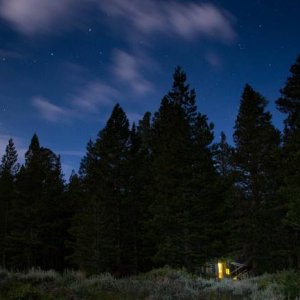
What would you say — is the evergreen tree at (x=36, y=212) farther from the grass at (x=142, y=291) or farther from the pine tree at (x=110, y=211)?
the grass at (x=142, y=291)

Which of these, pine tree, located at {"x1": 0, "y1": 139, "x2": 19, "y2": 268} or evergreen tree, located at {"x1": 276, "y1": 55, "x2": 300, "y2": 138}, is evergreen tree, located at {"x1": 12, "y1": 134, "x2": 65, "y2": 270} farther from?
evergreen tree, located at {"x1": 276, "y1": 55, "x2": 300, "y2": 138}

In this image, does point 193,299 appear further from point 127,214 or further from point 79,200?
point 79,200

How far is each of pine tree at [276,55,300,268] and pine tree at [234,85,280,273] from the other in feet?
5.46

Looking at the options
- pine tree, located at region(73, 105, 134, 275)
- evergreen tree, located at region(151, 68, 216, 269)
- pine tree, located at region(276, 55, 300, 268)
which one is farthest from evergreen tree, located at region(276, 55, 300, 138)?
pine tree, located at region(73, 105, 134, 275)

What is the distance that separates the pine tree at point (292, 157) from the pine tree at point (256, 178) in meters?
1.66

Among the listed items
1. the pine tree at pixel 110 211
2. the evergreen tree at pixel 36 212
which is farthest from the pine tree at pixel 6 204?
the pine tree at pixel 110 211

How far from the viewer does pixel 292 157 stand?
26.3m

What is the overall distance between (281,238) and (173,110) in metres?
12.5

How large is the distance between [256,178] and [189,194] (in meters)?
6.31

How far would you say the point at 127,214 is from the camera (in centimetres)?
3653

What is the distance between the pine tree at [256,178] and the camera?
1226 inches

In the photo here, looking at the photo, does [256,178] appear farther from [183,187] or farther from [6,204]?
[6,204]

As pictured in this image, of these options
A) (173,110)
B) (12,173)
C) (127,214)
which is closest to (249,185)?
(173,110)

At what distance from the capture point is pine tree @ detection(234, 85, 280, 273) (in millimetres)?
31141
